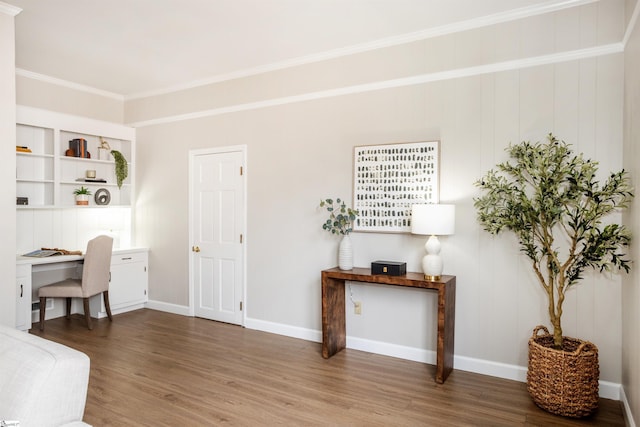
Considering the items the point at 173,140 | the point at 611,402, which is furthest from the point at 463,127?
the point at 173,140

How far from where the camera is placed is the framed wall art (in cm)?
355

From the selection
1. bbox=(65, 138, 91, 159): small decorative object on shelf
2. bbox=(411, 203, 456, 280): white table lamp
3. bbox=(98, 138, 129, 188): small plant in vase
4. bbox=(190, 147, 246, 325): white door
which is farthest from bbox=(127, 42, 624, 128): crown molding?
bbox=(65, 138, 91, 159): small decorative object on shelf

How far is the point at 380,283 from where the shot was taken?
3.37 m

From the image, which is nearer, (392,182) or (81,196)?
(392,182)

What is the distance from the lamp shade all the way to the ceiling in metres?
1.54

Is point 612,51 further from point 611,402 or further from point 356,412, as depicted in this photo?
point 356,412

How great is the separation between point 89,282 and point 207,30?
289cm

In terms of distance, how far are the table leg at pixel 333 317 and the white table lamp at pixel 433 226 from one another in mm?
863

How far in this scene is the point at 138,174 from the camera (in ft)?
18.2

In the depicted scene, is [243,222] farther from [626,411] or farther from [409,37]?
[626,411]

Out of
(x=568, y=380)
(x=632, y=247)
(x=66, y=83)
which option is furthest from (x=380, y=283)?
(x=66, y=83)

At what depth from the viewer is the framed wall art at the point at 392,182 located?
355 centimetres

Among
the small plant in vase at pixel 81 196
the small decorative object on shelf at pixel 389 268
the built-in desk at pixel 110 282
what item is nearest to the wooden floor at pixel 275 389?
the built-in desk at pixel 110 282

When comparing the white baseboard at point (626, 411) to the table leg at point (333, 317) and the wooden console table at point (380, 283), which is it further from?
the table leg at point (333, 317)
